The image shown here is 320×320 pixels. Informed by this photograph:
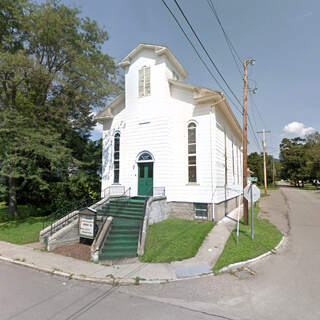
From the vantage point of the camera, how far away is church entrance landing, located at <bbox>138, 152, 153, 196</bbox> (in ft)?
43.2

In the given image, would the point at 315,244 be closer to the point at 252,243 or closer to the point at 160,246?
the point at 252,243

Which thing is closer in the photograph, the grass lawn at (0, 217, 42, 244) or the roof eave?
the grass lawn at (0, 217, 42, 244)

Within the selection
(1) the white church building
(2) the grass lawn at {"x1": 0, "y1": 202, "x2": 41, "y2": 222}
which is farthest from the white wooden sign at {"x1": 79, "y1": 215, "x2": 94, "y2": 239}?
(2) the grass lawn at {"x1": 0, "y1": 202, "x2": 41, "y2": 222}

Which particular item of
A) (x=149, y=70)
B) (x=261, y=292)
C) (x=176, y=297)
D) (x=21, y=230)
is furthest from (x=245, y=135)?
(x=21, y=230)

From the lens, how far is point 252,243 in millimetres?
8312

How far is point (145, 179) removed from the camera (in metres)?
13.4

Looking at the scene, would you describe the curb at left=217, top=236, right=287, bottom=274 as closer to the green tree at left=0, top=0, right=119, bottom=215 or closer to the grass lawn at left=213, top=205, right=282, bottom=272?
the grass lawn at left=213, top=205, right=282, bottom=272

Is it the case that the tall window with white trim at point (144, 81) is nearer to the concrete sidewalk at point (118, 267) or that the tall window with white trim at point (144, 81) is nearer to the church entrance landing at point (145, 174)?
the church entrance landing at point (145, 174)

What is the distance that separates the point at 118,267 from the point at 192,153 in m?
8.50

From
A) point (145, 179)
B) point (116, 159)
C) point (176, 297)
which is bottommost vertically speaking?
point (176, 297)

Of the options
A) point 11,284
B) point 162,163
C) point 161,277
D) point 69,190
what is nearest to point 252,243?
point 161,277

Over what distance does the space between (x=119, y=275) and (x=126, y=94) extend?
1224cm

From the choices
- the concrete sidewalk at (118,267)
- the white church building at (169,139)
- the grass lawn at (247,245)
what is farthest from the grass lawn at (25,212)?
the grass lawn at (247,245)

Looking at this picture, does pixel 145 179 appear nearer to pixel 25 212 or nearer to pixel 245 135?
pixel 245 135
